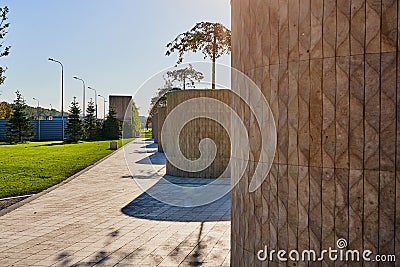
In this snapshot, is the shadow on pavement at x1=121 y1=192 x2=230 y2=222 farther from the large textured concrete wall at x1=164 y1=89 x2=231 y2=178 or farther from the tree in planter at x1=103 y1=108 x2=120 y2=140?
the tree in planter at x1=103 y1=108 x2=120 y2=140

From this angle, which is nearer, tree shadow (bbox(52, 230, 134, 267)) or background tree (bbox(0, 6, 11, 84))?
tree shadow (bbox(52, 230, 134, 267))

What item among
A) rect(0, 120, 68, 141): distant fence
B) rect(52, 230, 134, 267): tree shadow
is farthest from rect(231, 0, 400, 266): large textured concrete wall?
rect(0, 120, 68, 141): distant fence

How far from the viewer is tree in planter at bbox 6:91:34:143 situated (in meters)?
35.3

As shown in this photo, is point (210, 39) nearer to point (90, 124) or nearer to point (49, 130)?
point (90, 124)

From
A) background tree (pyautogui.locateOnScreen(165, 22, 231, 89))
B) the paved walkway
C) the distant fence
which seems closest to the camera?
the paved walkway

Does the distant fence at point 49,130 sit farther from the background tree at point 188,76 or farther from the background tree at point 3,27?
the background tree at point 3,27

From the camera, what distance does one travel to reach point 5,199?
9.53 metres

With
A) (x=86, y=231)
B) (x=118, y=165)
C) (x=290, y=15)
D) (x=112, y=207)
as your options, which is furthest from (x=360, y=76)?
(x=118, y=165)

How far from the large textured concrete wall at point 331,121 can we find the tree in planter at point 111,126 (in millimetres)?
38312

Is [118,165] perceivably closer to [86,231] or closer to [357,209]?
[86,231]

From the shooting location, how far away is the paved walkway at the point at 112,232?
18.0 ft

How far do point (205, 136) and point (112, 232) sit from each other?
7226 millimetres

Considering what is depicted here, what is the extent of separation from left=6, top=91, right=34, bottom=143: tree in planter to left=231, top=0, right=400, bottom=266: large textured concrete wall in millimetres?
36039

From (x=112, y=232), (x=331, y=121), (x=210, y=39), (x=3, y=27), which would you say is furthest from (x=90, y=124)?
(x=331, y=121)
